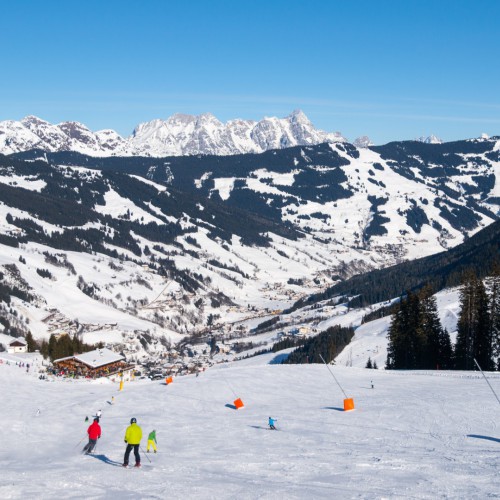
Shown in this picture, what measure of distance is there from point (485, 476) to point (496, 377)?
34.6 metres

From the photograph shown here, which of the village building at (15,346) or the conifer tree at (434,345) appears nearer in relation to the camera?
the conifer tree at (434,345)

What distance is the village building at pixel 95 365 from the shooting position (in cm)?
10677

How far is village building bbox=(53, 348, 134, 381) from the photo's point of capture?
107 m

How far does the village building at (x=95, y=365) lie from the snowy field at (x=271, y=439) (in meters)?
39.7

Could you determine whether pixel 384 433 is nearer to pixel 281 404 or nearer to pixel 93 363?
pixel 281 404

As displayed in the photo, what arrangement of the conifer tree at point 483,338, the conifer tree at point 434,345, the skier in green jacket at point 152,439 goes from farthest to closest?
the conifer tree at point 434,345, the conifer tree at point 483,338, the skier in green jacket at point 152,439

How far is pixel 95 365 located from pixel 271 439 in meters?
79.8

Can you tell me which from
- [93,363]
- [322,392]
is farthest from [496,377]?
[93,363]

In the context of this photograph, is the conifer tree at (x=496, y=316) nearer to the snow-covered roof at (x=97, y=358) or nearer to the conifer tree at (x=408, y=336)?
the conifer tree at (x=408, y=336)

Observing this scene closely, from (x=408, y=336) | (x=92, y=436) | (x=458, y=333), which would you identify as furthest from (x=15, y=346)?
(x=92, y=436)

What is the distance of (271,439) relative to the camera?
35938mm

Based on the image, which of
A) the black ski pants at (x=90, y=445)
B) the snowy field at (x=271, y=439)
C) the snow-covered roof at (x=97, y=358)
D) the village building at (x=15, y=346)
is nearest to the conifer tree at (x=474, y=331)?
the snowy field at (x=271, y=439)

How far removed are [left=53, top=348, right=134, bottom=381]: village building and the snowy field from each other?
130ft

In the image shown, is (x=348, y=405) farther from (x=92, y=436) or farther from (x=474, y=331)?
(x=474, y=331)
